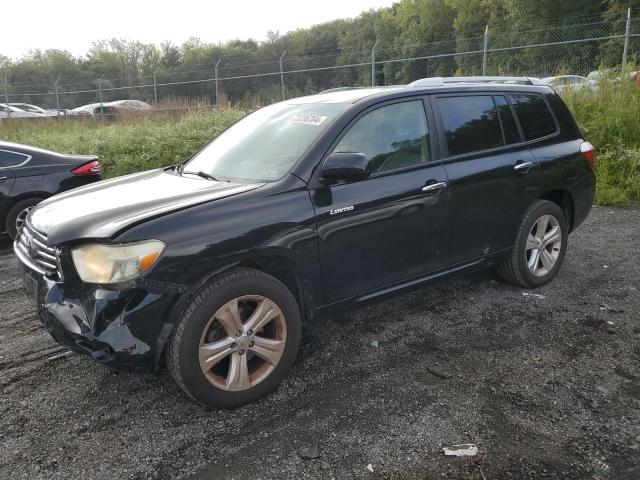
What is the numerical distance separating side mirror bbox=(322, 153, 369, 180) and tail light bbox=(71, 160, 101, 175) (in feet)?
15.7

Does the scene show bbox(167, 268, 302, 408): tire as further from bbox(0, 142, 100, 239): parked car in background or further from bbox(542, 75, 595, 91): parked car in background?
bbox(542, 75, 595, 91): parked car in background

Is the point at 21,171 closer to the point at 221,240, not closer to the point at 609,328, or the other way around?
the point at 221,240

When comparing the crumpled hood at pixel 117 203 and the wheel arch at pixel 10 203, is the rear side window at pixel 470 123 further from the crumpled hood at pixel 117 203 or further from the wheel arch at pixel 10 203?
the wheel arch at pixel 10 203

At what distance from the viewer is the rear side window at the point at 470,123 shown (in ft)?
12.9

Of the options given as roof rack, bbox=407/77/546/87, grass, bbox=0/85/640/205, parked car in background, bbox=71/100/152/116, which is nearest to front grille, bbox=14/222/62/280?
roof rack, bbox=407/77/546/87

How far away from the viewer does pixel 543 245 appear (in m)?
4.66

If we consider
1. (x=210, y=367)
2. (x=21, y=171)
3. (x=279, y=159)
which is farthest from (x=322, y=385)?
(x=21, y=171)

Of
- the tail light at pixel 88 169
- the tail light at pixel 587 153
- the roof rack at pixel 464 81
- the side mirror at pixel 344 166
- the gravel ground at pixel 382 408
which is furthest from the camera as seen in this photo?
the tail light at pixel 88 169

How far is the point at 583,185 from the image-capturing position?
488 cm

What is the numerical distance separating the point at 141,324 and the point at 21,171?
495 centimetres

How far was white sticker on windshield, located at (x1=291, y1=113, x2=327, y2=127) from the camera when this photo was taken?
356 cm

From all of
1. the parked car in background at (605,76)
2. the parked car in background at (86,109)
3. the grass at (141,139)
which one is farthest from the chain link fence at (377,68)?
the parked car in background at (605,76)

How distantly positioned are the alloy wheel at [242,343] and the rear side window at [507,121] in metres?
2.52

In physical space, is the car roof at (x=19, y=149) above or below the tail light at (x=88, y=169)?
above
